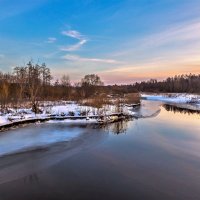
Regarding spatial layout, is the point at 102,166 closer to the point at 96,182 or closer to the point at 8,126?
the point at 96,182

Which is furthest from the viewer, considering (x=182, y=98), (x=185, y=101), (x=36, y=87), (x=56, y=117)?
(x=182, y=98)

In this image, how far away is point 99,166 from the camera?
8.28 meters

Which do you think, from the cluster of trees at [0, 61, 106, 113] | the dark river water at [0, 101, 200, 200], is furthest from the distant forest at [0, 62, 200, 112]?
the dark river water at [0, 101, 200, 200]

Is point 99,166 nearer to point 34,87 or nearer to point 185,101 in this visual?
point 34,87

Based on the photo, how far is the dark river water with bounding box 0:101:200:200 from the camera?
247 inches

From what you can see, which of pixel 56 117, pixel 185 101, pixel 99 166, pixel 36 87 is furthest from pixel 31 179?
pixel 185 101

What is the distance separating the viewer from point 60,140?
11906mm

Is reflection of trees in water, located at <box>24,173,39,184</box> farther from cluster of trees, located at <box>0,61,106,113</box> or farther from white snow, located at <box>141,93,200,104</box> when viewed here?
white snow, located at <box>141,93,200,104</box>

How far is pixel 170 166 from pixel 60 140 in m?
5.49

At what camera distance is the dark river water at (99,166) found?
629 centimetres

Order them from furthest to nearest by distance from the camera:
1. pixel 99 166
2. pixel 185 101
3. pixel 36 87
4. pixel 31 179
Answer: pixel 185 101, pixel 36 87, pixel 99 166, pixel 31 179

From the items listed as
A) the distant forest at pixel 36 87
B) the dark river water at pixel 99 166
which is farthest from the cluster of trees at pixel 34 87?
the dark river water at pixel 99 166

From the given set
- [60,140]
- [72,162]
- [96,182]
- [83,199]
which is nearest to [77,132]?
[60,140]

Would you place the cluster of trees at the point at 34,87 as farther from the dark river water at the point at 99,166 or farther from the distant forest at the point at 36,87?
the dark river water at the point at 99,166
